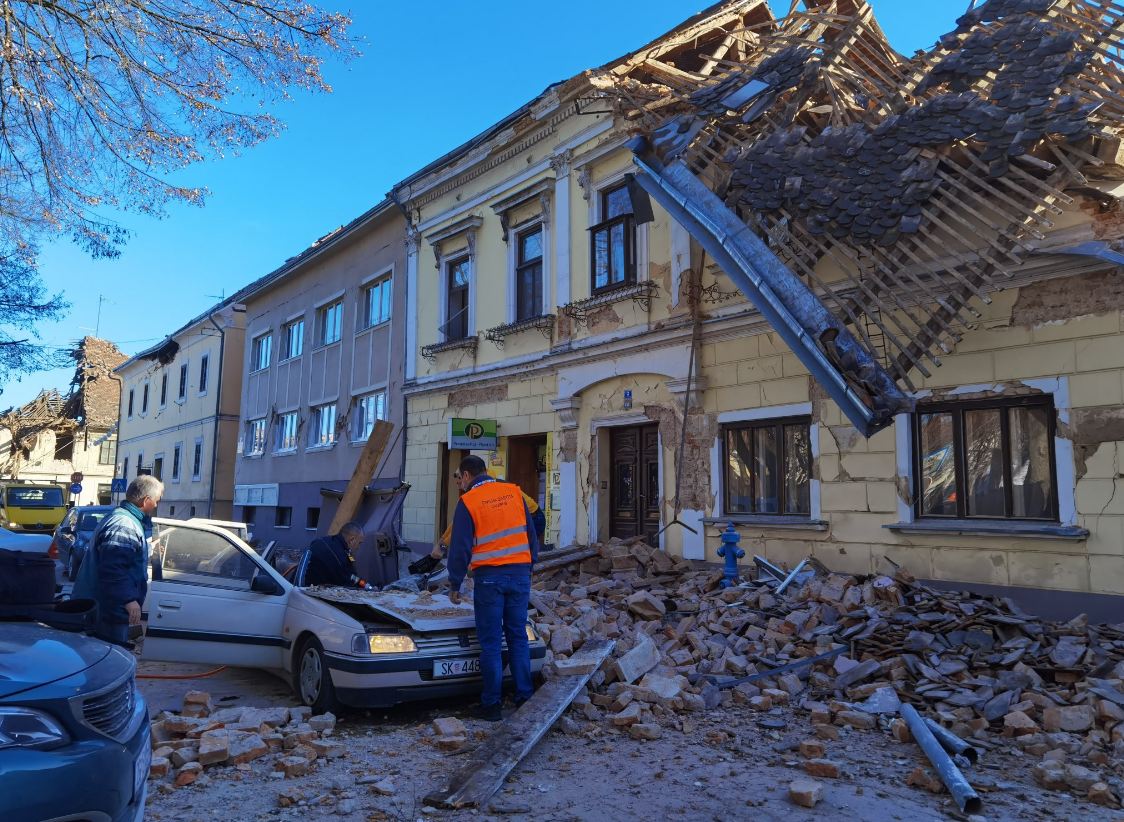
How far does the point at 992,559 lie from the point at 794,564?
7.51ft

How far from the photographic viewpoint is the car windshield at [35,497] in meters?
28.8

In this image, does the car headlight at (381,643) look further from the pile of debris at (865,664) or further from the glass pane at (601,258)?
the glass pane at (601,258)

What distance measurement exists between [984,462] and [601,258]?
656cm

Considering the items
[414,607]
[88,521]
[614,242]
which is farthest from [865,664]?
[88,521]

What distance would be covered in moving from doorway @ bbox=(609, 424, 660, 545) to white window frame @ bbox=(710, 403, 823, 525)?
116 centimetres

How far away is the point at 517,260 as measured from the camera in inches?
571

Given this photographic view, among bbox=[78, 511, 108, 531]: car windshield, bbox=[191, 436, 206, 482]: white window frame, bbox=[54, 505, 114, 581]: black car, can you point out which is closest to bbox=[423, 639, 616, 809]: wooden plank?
bbox=[54, 505, 114, 581]: black car

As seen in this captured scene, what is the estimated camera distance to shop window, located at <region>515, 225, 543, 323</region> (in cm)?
1402

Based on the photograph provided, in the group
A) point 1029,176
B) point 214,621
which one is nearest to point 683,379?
point 1029,176

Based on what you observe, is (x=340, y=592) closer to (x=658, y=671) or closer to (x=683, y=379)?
(x=658, y=671)

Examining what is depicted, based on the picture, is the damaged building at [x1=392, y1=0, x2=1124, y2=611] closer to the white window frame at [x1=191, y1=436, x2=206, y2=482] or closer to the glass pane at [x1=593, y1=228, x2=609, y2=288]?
the glass pane at [x1=593, y1=228, x2=609, y2=288]

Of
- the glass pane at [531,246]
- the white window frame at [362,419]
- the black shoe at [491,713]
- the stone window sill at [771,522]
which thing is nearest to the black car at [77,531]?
the white window frame at [362,419]

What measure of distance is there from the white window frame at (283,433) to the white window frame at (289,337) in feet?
5.36

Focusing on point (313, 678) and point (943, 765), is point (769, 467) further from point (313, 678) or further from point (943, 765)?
point (313, 678)
